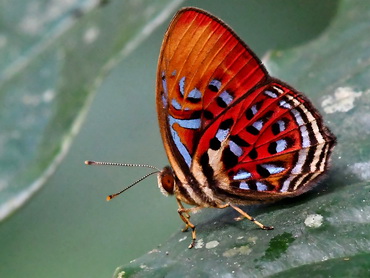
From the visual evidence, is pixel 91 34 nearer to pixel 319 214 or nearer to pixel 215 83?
pixel 215 83

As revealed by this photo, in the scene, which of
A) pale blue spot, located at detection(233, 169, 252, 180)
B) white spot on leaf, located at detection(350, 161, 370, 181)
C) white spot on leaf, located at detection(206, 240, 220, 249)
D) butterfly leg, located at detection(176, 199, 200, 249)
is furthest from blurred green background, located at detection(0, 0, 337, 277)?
white spot on leaf, located at detection(350, 161, 370, 181)

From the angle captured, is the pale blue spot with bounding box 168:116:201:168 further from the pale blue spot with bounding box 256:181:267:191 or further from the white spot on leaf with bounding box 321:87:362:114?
the white spot on leaf with bounding box 321:87:362:114

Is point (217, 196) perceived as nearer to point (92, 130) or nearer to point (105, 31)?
point (105, 31)

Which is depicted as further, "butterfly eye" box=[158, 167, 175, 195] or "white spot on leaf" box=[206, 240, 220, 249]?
"butterfly eye" box=[158, 167, 175, 195]

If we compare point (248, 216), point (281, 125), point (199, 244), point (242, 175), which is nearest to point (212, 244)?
point (199, 244)

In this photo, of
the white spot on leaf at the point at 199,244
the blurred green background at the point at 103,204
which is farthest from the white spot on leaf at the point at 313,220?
the blurred green background at the point at 103,204
